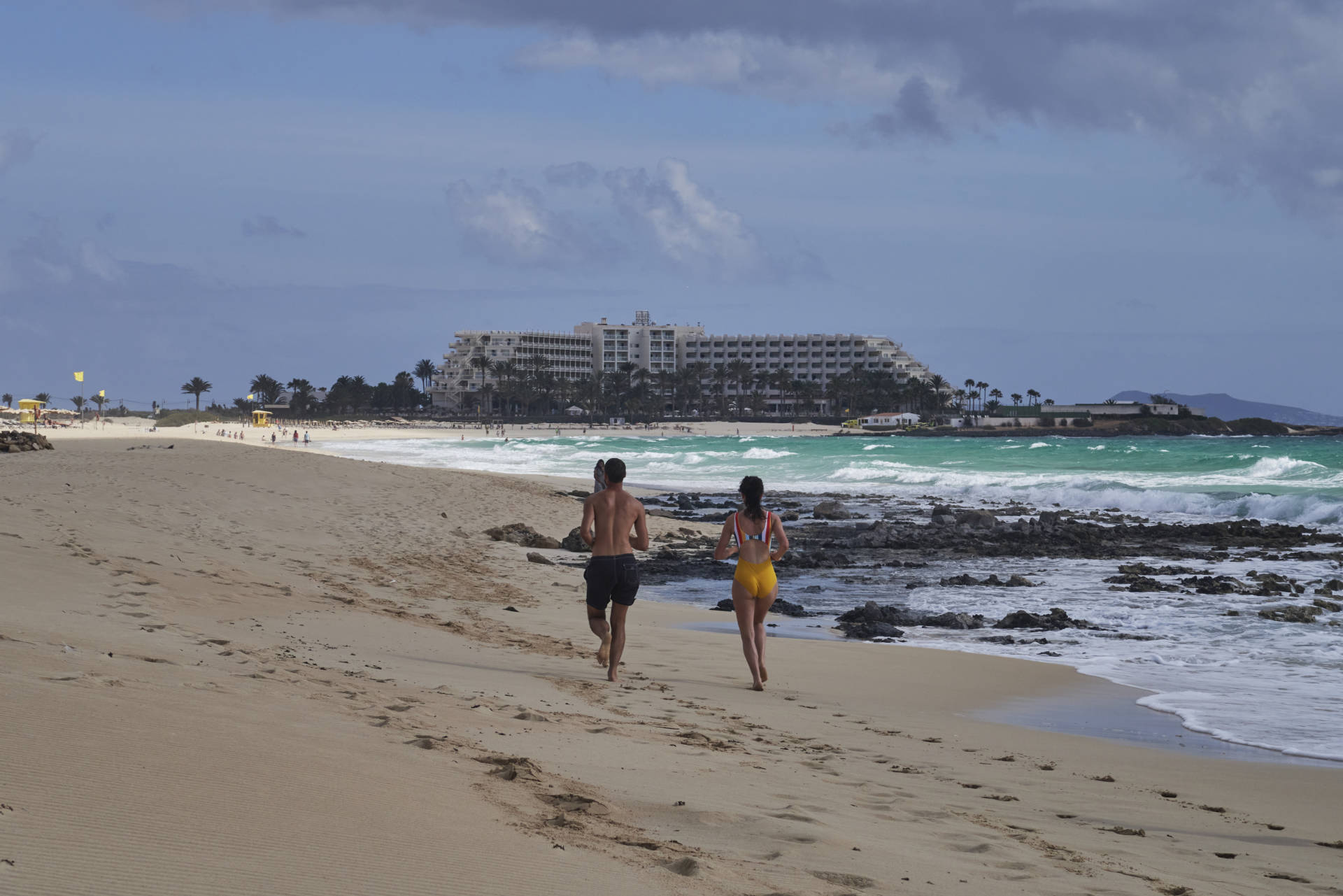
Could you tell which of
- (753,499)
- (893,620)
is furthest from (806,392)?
(753,499)

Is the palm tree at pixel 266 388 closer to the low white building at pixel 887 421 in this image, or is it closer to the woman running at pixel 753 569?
the low white building at pixel 887 421

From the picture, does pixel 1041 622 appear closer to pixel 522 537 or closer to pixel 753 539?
pixel 753 539

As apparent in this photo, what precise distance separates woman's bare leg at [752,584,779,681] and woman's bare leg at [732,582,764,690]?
0.5 inches

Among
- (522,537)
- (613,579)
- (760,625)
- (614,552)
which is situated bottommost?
(522,537)

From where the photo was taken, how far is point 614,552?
817cm

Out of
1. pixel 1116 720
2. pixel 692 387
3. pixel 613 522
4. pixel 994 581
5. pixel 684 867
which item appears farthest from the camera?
pixel 692 387

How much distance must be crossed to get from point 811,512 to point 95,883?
26.8 m

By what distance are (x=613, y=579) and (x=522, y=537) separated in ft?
36.0

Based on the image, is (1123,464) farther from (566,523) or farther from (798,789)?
(798,789)

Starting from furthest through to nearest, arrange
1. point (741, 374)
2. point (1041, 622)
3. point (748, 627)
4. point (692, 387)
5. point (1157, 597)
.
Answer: point (741, 374) < point (692, 387) < point (1157, 597) < point (1041, 622) < point (748, 627)

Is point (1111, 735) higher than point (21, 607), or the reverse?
point (21, 607)

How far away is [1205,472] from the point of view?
43.8 m

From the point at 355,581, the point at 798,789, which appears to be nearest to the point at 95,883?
the point at 798,789

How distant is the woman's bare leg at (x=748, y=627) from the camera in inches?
327
